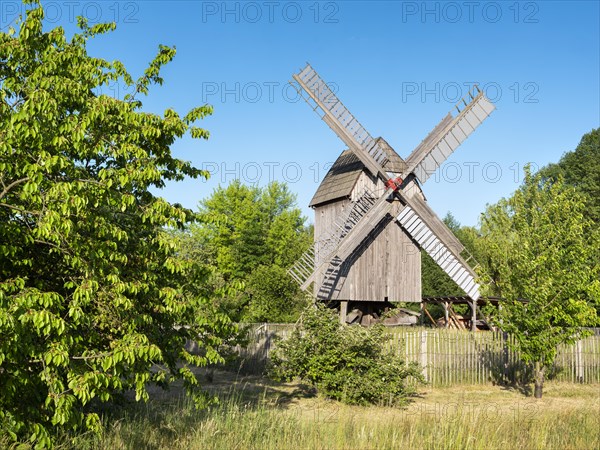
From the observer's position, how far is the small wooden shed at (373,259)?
23.2m

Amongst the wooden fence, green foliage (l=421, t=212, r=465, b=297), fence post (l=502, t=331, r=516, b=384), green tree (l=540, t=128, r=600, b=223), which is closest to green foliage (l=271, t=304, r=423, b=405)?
the wooden fence

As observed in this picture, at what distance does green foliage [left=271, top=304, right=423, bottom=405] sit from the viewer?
15.3m

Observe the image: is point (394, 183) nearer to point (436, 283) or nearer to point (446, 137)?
point (446, 137)

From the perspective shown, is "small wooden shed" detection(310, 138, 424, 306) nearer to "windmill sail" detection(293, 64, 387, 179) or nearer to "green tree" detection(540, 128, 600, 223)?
"windmill sail" detection(293, 64, 387, 179)

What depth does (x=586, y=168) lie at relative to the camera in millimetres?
47156

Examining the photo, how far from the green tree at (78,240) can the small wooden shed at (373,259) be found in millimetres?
13629

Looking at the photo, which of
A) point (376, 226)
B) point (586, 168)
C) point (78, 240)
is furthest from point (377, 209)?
point (586, 168)

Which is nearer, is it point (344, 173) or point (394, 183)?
point (394, 183)

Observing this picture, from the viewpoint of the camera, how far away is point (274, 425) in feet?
30.9

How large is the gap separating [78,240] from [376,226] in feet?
56.5

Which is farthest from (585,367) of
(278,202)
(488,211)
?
(488,211)

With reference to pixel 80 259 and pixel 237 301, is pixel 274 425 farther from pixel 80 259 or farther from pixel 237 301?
pixel 237 301

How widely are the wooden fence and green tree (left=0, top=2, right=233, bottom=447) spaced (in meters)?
9.18

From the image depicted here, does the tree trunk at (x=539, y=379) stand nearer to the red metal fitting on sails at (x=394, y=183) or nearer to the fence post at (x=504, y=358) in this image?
the fence post at (x=504, y=358)
